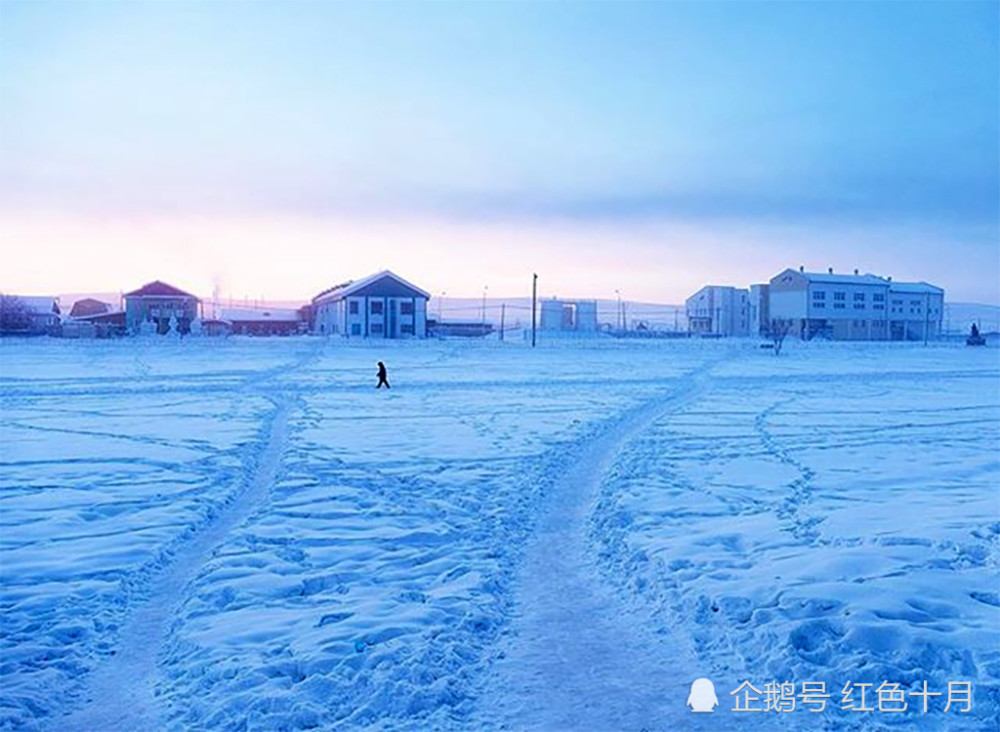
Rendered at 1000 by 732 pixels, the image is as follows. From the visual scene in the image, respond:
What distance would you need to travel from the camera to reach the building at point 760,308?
88.2m

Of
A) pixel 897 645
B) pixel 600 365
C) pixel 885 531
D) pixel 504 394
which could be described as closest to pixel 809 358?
pixel 600 365

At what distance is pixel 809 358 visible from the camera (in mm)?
49125

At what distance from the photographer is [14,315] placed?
7519cm

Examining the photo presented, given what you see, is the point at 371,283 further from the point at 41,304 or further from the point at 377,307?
the point at 41,304

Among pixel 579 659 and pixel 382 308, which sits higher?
pixel 382 308

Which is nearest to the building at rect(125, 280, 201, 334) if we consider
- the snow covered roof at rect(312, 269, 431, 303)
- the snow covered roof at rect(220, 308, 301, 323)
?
the snow covered roof at rect(220, 308, 301, 323)

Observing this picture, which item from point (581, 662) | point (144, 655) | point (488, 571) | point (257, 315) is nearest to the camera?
point (581, 662)

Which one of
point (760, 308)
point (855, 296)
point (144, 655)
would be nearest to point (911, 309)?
point (855, 296)

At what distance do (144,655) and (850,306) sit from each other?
85.0 metres

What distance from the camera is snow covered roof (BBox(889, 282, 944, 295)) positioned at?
86.6 m

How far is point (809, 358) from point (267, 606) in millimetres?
46111

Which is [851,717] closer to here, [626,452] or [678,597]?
[678,597]

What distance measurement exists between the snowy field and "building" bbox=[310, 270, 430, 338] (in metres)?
50.2

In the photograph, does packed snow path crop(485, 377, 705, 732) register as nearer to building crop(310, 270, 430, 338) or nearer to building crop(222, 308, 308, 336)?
building crop(310, 270, 430, 338)
